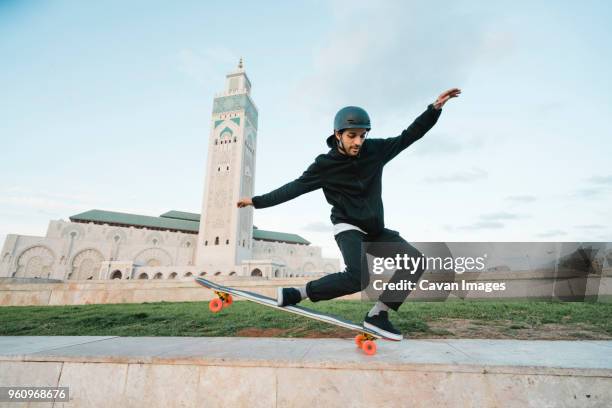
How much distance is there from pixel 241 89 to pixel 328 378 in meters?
65.1

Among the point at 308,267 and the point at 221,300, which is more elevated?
the point at 221,300

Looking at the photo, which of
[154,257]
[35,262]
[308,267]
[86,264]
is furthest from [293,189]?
[308,267]

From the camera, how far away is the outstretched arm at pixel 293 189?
327cm

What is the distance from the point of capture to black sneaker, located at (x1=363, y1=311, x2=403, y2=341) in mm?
2814

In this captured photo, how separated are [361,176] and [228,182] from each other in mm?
54287

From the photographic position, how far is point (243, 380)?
2.12 meters

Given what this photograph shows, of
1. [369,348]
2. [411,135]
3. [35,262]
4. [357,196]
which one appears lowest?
[35,262]

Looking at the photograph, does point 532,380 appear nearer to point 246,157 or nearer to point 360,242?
point 360,242

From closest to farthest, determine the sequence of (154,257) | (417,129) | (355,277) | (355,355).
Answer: (355,355)
(355,277)
(417,129)
(154,257)

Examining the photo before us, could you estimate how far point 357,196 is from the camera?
308 centimetres

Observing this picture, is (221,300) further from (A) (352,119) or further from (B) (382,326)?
(A) (352,119)

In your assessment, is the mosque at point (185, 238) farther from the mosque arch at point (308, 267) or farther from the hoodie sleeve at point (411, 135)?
the hoodie sleeve at point (411, 135)

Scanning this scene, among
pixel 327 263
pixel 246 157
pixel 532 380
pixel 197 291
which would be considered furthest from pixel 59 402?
pixel 327 263

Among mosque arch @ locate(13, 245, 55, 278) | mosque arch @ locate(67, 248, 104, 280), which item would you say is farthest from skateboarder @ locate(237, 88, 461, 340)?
mosque arch @ locate(13, 245, 55, 278)
